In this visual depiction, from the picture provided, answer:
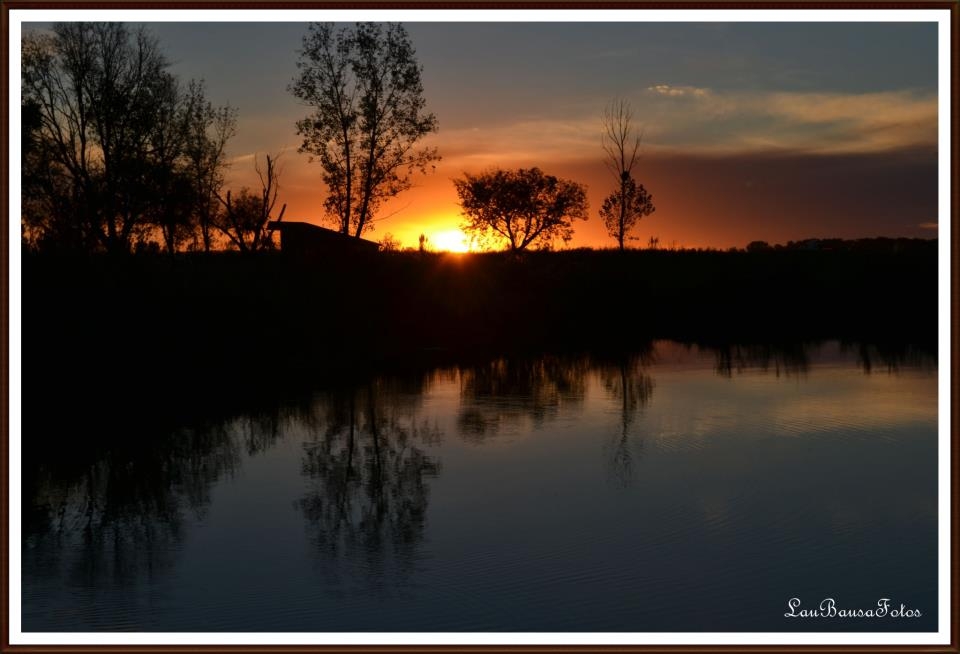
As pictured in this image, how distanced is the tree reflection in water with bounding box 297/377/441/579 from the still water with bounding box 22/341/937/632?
0.04 metres

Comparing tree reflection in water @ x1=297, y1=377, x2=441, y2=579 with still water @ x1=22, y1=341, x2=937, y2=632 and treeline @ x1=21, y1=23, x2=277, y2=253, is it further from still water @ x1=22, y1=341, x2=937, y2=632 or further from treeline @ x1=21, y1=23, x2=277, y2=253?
treeline @ x1=21, y1=23, x2=277, y2=253

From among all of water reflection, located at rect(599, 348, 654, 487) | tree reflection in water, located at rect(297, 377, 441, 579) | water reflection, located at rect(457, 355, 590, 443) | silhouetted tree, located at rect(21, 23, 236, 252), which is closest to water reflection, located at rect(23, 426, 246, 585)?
tree reflection in water, located at rect(297, 377, 441, 579)

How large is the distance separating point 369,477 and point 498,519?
8.36ft

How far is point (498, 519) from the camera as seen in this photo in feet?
31.8

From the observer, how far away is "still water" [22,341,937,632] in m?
7.42

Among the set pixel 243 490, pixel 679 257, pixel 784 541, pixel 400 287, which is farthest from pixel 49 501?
pixel 679 257

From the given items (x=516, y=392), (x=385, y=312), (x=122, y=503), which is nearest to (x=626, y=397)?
(x=516, y=392)

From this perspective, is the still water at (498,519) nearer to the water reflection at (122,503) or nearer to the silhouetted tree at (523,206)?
the water reflection at (122,503)

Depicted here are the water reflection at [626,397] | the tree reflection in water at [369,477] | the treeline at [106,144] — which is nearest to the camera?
the tree reflection in water at [369,477]

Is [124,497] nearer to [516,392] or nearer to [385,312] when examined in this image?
[516,392]

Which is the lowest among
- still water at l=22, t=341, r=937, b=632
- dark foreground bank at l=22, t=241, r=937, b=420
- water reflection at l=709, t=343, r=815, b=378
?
still water at l=22, t=341, r=937, b=632

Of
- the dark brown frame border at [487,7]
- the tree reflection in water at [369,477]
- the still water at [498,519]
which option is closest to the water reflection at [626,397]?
the still water at [498,519]

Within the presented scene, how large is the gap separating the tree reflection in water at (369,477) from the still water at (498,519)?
0.04 metres

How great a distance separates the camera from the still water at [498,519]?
7.42 metres
